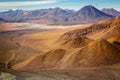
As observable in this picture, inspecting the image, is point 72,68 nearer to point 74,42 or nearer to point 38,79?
point 38,79

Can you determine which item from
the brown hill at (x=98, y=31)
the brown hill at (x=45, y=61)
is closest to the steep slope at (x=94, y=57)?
the brown hill at (x=45, y=61)

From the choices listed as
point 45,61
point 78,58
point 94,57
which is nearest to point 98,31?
point 94,57

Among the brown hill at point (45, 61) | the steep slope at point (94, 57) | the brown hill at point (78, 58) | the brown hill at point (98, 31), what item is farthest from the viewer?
the brown hill at point (98, 31)

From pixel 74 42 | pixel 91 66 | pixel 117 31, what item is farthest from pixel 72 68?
pixel 117 31

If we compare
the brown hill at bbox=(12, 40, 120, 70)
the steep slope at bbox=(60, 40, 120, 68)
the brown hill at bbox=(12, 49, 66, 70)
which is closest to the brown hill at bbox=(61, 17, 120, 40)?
the steep slope at bbox=(60, 40, 120, 68)

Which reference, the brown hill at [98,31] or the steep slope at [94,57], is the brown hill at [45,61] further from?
the brown hill at [98,31]

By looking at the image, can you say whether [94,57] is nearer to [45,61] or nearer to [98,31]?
[45,61]

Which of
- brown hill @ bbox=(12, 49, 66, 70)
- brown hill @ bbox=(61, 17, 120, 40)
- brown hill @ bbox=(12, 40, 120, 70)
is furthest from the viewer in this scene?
brown hill @ bbox=(61, 17, 120, 40)

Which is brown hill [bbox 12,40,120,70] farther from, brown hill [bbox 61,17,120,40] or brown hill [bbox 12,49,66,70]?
brown hill [bbox 61,17,120,40]
